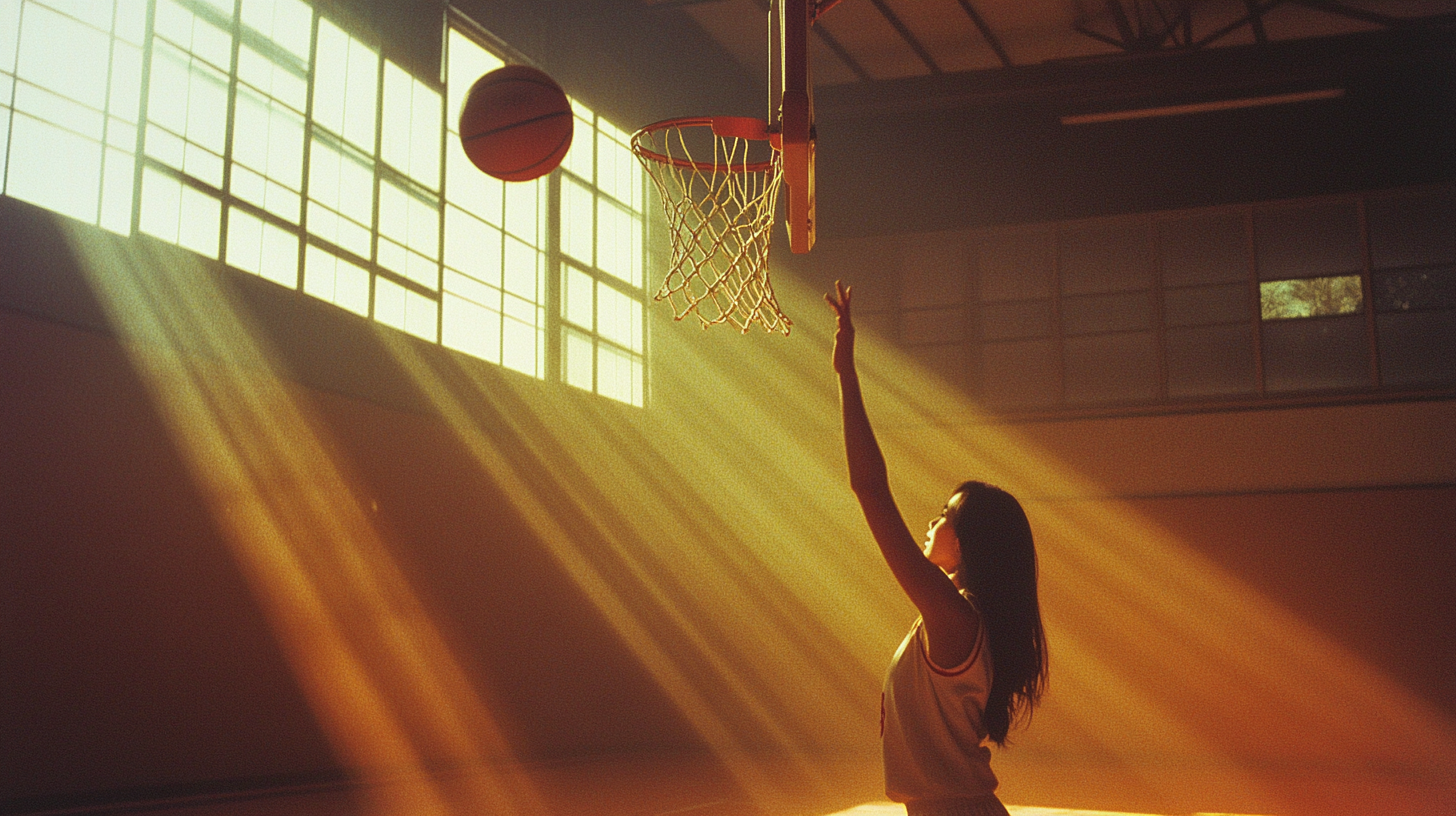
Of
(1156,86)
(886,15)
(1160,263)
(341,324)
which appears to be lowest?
(341,324)

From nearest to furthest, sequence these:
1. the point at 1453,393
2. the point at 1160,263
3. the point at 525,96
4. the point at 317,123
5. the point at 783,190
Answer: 1. the point at 525,96
2. the point at 317,123
3. the point at 783,190
4. the point at 1453,393
5. the point at 1160,263

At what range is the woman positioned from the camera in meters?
1.50

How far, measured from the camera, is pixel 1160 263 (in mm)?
9031

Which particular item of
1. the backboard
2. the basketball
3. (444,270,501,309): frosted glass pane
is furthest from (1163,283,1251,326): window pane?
the backboard

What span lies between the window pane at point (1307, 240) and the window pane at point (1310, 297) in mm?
73

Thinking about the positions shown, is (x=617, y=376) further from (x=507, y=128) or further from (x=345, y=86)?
(x=507, y=128)

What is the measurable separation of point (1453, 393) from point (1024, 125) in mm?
3690

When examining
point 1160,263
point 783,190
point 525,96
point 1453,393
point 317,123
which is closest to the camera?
point 525,96

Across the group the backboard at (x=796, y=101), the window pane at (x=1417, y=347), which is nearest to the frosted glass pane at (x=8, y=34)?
the backboard at (x=796, y=101)

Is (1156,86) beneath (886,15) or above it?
beneath

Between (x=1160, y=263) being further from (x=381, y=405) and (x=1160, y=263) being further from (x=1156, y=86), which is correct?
(x=381, y=405)

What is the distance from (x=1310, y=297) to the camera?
28.4 feet

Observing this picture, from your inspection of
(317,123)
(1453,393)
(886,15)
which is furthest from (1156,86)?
(317,123)

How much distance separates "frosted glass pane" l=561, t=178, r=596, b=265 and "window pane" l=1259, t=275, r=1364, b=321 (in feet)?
16.5
